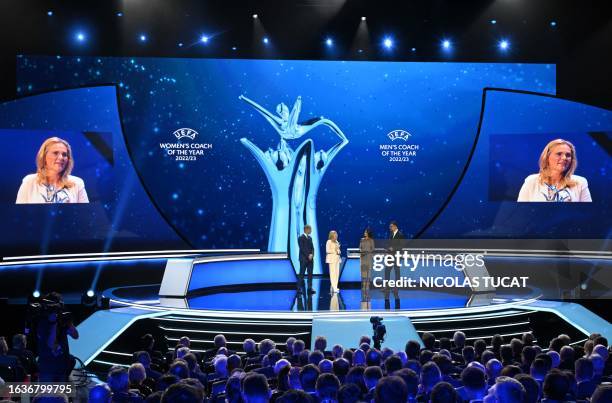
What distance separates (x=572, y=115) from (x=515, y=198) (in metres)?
1.90

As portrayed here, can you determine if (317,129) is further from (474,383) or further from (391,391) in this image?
(391,391)

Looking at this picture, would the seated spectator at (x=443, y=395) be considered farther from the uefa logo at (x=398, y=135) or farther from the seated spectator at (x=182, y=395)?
the uefa logo at (x=398, y=135)

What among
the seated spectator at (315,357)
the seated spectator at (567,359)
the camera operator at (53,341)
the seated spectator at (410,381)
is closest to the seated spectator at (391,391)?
the seated spectator at (410,381)

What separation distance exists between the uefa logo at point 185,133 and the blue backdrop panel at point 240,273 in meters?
2.58

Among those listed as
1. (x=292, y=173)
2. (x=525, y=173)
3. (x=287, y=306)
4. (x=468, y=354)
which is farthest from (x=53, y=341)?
(x=525, y=173)

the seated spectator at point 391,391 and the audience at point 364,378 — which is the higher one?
the seated spectator at point 391,391

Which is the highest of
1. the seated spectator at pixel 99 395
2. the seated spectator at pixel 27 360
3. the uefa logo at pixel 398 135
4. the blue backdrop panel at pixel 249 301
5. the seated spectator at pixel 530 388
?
the uefa logo at pixel 398 135

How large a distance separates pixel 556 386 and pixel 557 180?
10551 mm

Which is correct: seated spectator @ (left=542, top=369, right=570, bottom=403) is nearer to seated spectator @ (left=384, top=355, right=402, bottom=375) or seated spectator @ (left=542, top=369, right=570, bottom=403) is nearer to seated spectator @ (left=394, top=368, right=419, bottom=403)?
seated spectator @ (left=394, top=368, right=419, bottom=403)

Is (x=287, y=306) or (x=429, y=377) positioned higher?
(x=287, y=306)

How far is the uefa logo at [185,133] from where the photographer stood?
13492 millimetres

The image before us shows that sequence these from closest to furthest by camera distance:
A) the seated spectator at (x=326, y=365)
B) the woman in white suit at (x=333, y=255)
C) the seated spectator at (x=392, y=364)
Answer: the seated spectator at (x=392, y=364) → the seated spectator at (x=326, y=365) → the woman in white suit at (x=333, y=255)

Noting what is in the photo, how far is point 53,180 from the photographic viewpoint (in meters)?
12.2

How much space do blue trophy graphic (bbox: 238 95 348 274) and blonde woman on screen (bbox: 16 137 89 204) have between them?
3416 millimetres
